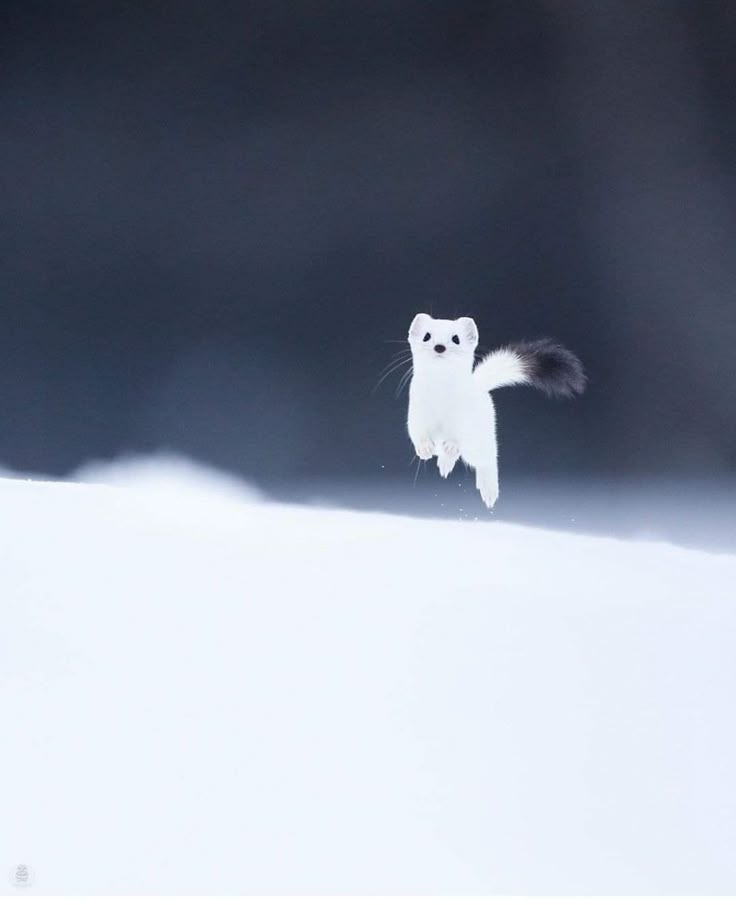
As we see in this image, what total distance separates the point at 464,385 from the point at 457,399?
3cm

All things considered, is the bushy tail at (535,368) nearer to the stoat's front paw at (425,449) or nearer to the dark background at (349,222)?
the dark background at (349,222)

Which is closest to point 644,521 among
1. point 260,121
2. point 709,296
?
point 709,296

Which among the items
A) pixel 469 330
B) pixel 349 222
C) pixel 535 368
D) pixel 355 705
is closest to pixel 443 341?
pixel 469 330

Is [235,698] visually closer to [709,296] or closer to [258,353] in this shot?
[258,353]

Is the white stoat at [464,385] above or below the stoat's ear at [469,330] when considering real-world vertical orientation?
below

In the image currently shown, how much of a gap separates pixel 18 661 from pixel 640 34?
1.47 m

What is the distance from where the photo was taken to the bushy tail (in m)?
1.64

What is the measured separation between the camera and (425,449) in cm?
165

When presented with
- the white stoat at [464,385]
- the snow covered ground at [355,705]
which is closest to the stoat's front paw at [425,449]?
the white stoat at [464,385]

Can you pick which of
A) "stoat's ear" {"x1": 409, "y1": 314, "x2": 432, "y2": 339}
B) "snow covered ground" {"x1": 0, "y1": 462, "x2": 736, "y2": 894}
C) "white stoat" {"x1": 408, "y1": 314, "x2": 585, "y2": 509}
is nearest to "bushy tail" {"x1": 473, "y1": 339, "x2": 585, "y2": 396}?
"white stoat" {"x1": 408, "y1": 314, "x2": 585, "y2": 509}

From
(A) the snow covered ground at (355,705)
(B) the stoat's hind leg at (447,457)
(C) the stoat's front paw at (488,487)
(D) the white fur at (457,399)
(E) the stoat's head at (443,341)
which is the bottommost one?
(A) the snow covered ground at (355,705)

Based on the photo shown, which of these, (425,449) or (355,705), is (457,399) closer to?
(425,449)

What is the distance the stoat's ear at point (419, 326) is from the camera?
1.66 meters

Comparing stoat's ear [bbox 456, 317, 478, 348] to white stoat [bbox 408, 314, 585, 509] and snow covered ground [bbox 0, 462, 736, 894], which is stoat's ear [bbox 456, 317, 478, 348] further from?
snow covered ground [bbox 0, 462, 736, 894]
